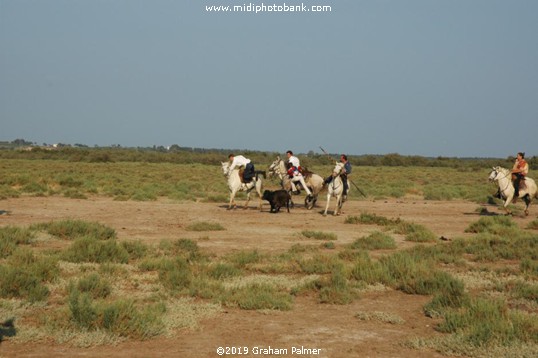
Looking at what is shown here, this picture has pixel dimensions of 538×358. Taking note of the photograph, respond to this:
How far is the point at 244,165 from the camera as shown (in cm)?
2442

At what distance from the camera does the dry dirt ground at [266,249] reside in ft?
26.9

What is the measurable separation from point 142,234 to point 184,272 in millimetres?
7110

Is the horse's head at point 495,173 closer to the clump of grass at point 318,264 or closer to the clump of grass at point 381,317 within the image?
the clump of grass at point 318,264

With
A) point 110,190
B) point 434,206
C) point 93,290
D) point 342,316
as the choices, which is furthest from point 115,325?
point 110,190

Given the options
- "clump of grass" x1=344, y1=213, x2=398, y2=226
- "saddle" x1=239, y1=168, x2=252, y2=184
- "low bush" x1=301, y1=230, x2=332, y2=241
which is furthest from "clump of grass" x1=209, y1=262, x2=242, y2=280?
"saddle" x1=239, y1=168, x2=252, y2=184

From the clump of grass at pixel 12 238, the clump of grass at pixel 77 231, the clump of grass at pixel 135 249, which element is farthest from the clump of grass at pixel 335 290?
the clump of grass at pixel 77 231

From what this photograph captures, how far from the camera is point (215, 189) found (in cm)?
4091

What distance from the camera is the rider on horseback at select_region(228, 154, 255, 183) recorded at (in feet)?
79.3

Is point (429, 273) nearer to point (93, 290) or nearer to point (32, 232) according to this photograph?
point (93, 290)

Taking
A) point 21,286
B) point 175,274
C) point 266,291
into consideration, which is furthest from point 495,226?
point 21,286

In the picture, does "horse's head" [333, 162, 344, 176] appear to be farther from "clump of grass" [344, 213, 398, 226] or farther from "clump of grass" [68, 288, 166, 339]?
"clump of grass" [68, 288, 166, 339]

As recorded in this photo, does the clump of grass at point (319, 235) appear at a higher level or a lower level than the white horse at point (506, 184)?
lower

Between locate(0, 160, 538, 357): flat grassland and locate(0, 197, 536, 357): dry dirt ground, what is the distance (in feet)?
0.12

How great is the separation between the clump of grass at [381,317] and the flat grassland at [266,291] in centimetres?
3
